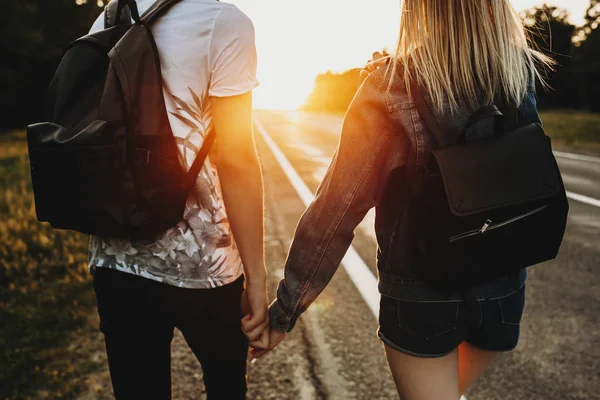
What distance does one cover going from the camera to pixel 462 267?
4.62 ft

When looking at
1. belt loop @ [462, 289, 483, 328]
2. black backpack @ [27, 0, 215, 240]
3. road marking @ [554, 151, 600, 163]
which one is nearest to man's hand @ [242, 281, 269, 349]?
black backpack @ [27, 0, 215, 240]

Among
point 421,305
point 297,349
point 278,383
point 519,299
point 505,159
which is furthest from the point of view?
point 297,349

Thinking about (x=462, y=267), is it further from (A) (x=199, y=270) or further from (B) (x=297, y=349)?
(B) (x=297, y=349)

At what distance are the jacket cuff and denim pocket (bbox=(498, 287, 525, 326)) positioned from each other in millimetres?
677

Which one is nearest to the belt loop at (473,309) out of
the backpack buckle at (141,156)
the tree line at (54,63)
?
the backpack buckle at (141,156)

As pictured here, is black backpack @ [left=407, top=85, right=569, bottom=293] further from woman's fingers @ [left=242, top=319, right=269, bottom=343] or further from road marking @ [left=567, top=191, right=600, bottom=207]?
road marking @ [left=567, top=191, right=600, bottom=207]

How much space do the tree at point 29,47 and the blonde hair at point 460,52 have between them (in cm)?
3059

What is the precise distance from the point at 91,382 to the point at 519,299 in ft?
8.10

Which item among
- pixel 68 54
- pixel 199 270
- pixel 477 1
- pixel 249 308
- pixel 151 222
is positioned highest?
pixel 477 1

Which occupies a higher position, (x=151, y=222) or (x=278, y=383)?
(x=151, y=222)

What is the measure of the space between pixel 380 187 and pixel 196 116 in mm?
586

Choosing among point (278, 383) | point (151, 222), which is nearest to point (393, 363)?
point (151, 222)

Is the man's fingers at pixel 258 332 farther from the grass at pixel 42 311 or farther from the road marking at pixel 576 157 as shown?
the road marking at pixel 576 157

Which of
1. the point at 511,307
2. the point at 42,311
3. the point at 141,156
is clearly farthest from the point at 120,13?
the point at 42,311
